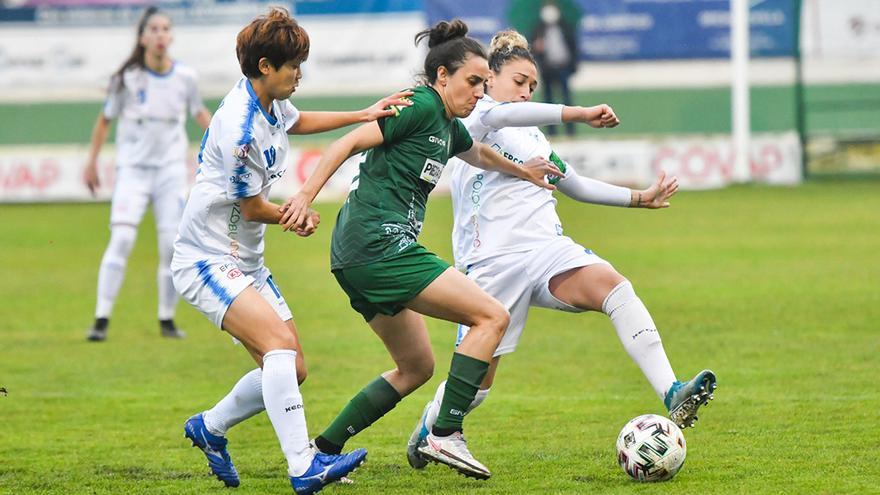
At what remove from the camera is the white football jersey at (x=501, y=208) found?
22.4ft

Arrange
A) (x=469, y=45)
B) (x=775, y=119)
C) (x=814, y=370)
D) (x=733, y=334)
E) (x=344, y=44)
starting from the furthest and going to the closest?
(x=775, y=119) → (x=344, y=44) → (x=733, y=334) → (x=814, y=370) → (x=469, y=45)

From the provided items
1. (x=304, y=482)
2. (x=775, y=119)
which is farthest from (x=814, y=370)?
(x=775, y=119)

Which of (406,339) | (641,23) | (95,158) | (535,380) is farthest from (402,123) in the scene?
(641,23)

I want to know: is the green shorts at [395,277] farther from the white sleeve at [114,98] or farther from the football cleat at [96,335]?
the white sleeve at [114,98]

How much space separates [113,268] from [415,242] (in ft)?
19.0

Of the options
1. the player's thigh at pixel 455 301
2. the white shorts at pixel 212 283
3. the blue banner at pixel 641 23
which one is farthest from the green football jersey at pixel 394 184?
the blue banner at pixel 641 23

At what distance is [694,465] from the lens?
6.32 metres

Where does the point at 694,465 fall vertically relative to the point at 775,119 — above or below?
above

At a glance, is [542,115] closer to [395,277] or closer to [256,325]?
[395,277]

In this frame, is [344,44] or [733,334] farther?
[344,44]

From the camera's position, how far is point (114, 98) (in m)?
11.5

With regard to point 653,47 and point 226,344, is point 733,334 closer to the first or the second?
point 226,344

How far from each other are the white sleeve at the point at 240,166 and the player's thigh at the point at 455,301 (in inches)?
32.8

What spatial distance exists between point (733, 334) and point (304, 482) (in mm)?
5709
